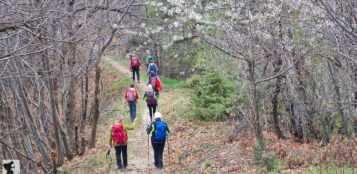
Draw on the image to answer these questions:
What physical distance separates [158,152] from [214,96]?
6.43m

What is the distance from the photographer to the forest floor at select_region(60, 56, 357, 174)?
11.8 m

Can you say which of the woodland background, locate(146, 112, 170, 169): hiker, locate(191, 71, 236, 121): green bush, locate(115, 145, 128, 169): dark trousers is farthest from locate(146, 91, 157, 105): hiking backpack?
locate(146, 112, 170, 169): hiker

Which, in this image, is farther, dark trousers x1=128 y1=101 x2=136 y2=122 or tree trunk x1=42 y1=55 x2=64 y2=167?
dark trousers x1=128 y1=101 x2=136 y2=122

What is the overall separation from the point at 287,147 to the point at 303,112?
1.68 meters

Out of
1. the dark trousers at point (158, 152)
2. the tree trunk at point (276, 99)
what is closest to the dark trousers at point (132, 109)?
the dark trousers at point (158, 152)

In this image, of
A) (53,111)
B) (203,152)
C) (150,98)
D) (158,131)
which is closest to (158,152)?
(158,131)

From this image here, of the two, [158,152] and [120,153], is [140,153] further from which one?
[158,152]

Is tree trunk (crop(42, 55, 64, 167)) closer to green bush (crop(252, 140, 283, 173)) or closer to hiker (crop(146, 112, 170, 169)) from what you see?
hiker (crop(146, 112, 170, 169))

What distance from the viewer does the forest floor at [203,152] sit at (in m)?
11.8

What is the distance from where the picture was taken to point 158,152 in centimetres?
1428

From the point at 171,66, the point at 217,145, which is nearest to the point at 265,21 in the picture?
the point at 217,145

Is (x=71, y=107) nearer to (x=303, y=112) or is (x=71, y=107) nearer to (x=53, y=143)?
(x=53, y=143)

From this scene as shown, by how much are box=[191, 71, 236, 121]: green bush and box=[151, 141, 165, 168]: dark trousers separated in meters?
5.88

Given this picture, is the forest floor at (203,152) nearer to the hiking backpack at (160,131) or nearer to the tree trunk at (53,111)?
the tree trunk at (53,111)
